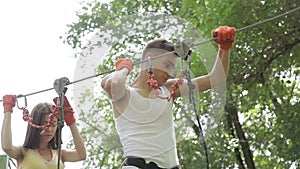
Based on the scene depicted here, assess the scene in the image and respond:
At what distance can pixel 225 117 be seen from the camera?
7.68 meters

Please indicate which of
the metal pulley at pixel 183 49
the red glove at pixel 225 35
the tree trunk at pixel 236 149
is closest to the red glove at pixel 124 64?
the metal pulley at pixel 183 49

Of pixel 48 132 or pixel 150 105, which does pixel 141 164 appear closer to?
pixel 150 105

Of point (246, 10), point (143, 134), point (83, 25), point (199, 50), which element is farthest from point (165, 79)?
point (83, 25)

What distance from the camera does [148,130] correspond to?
84.9 inches

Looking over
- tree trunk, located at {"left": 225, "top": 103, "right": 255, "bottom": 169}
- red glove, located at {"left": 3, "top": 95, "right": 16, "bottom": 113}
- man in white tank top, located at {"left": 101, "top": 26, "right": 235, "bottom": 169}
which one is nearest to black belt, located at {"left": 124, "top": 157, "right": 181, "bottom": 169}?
man in white tank top, located at {"left": 101, "top": 26, "right": 235, "bottom": 169}

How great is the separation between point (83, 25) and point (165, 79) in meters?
6.08

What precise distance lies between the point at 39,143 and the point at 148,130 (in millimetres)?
785

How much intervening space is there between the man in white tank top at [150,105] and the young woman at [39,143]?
0.53m

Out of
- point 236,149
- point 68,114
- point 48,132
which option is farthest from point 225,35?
point 236,149

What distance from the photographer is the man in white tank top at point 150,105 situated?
7.02 ft

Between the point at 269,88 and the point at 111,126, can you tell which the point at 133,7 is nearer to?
the point at 269,88

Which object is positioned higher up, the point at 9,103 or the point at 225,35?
the point at 9,103

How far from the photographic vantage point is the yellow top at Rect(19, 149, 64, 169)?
2.70 metres

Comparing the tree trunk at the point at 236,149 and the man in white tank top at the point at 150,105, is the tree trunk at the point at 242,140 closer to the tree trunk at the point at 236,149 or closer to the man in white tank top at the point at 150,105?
the tree trunk at the point at 236,149
